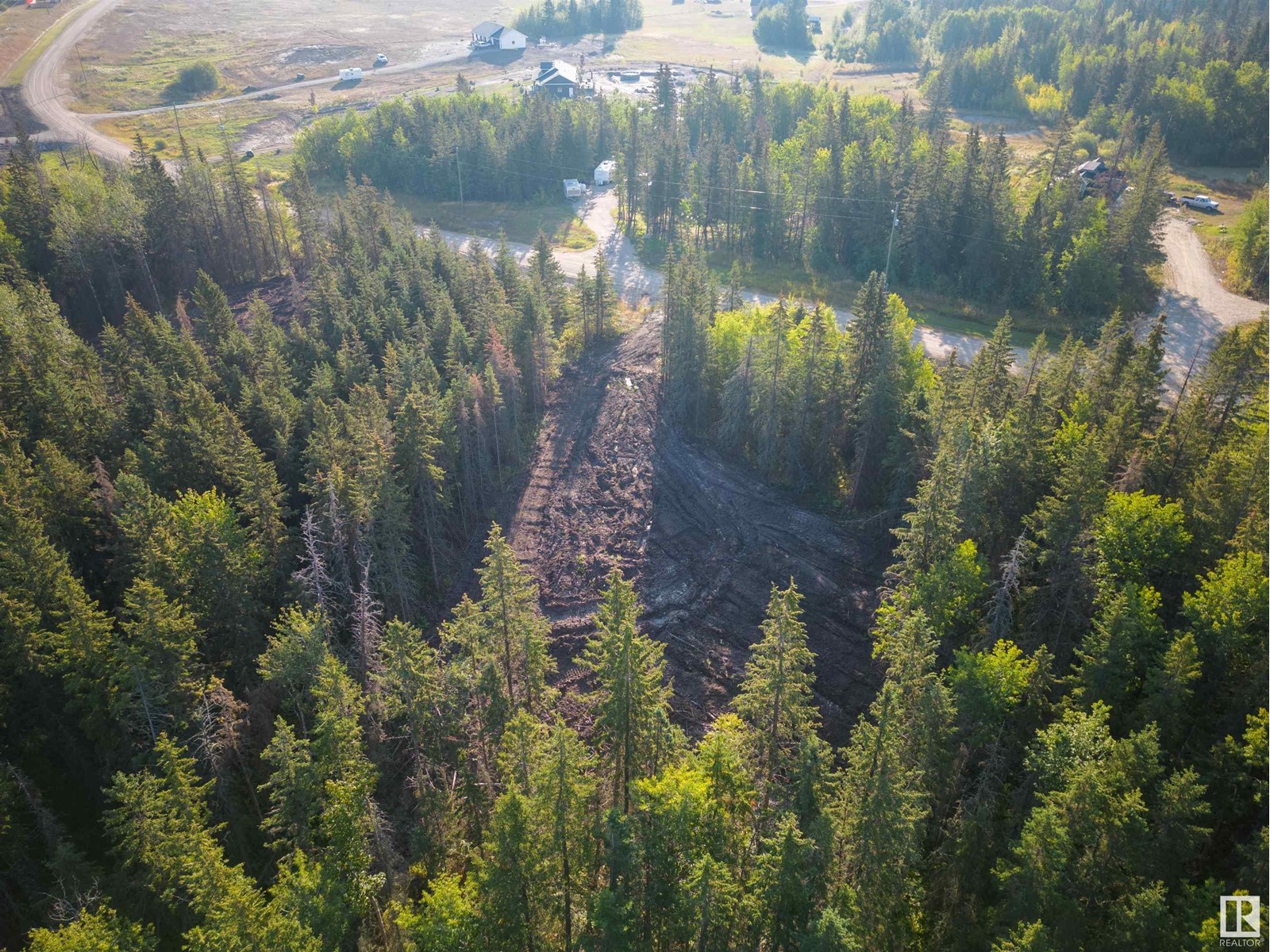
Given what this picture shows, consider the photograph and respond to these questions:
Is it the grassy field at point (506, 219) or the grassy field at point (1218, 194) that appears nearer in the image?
the grassy field at point (1218, 194)

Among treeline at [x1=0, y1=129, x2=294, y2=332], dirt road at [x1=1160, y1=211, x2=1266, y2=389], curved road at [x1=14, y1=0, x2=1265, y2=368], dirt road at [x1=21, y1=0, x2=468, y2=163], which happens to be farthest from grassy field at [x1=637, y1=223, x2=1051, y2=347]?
dirt road at [x1=21, y1=0, x2=468, y2=163]

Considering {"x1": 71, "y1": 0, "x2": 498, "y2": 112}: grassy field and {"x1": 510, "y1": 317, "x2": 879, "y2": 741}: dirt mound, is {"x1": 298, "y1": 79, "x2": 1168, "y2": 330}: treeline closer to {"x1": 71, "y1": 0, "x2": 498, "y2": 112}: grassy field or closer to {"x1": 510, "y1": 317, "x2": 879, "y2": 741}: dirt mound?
{"x1": 510, "y1": 317, "x2": 879, "y2": 741}: dirt mound

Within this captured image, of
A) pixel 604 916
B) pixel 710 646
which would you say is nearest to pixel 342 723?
pixel 604 916

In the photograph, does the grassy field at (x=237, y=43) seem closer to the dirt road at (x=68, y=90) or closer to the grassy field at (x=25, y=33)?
the dirt road at (x=68, y=90)

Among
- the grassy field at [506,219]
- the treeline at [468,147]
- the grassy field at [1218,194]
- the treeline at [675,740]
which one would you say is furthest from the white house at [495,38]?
the treeline at [675,740]

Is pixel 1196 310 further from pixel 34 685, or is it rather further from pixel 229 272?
pixel 229 272
